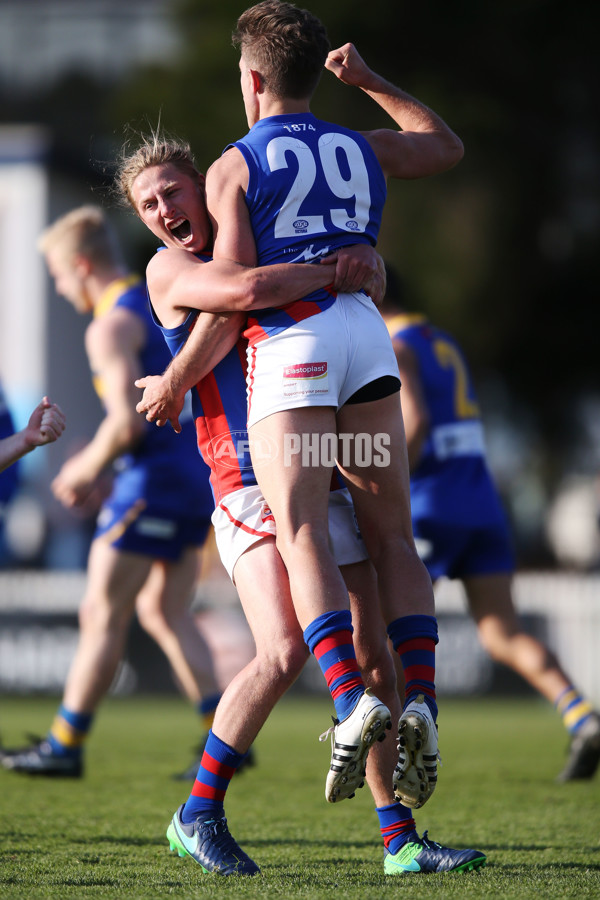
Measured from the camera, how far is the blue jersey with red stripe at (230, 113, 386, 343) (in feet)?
11.1

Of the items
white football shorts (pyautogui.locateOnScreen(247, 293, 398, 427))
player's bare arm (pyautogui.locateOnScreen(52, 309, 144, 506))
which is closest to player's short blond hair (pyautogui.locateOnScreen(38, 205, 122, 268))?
player's bare arm (pyautogui.locateOnScreen(52, 309, 144, 506))

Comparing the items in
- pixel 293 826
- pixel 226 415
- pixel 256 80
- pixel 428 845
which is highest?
pixel 256 80

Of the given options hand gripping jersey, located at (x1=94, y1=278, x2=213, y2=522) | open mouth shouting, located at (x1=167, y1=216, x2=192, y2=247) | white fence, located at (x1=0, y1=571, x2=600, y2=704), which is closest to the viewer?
open mouth shouting, located at (x1=167, y1=216, x2=192, y2=247)

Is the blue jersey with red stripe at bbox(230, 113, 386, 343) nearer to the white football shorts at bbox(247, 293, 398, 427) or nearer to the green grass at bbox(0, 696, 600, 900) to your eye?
the white football shorts at bbox(247, 293, 398, 427)

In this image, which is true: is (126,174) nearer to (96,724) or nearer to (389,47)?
(96,724)

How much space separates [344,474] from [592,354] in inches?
987

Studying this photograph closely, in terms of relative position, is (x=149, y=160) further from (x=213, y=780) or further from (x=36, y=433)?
(x=213, y=780)

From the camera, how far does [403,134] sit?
3.77 metres

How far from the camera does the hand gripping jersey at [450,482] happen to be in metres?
5.98

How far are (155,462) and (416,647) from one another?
296 cm

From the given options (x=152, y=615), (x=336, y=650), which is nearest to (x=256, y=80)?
(x=336, y=650)

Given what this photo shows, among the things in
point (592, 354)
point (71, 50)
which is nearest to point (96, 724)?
point (592, 354)

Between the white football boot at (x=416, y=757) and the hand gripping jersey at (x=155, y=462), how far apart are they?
9.89ft

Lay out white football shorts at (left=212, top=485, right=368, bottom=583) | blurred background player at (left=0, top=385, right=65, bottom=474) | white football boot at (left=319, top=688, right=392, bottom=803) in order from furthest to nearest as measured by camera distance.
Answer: blurred background player at (left=0, top=385, right=65, bottom=474)
white football shorts at (left=212, top=485, right=368, bottom=583)
white football boot at (left=319, top=688, right=392, bottom=803)
